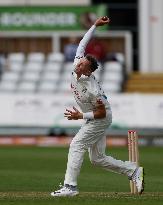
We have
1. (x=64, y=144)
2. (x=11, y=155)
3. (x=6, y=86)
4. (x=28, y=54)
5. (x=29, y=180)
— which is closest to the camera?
(x=29, y=180)

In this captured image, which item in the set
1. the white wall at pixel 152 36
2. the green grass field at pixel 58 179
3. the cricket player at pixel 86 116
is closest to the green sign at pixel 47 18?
the white wall at pixel 152 36

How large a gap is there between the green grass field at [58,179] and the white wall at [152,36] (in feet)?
17.1

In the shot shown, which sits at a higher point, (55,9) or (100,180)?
(55,9)

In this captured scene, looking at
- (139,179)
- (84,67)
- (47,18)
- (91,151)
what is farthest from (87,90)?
(47,18)

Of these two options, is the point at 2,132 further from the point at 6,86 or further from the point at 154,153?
the point at 154,153

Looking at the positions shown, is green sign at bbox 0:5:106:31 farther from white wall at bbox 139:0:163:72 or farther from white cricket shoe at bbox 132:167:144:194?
white cricket shoe at bbox 132:167:144:194

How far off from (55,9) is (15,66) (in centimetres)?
192

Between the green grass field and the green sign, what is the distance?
5.63 m

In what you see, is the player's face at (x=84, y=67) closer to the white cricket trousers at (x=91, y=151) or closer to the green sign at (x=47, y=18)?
the white cricket trousers at (x=91, y=151)

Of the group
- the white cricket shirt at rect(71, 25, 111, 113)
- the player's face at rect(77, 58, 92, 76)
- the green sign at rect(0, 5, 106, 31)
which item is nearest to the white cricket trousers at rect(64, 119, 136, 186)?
the white cricket shirt at rect(71, 25, 111, 113)

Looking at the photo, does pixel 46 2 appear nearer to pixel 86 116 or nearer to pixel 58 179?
pixel 58 179

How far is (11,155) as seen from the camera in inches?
778

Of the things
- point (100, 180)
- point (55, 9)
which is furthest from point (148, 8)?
point (100, 180)

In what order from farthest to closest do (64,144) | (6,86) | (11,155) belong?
(6,86), (64,144), (11,155)
